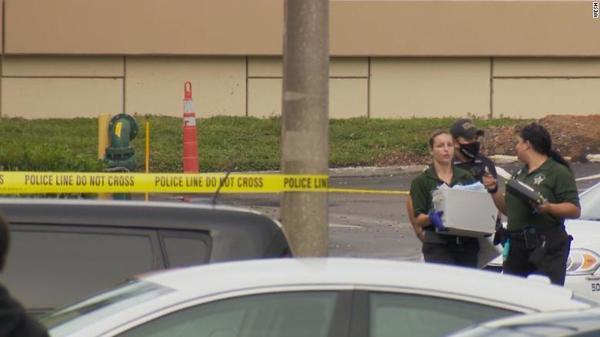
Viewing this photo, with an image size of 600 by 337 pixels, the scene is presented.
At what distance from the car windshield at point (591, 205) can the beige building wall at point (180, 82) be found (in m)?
16.5

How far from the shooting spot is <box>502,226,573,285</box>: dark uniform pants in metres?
8.09

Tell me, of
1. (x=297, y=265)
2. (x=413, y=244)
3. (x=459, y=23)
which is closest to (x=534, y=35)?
(x=459, y=23)

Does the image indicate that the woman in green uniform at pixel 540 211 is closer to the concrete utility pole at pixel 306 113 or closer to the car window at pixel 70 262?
the concrete utility pole at pixel 306 113

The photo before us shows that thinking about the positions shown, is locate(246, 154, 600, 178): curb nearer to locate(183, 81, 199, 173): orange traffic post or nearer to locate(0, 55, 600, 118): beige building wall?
locate(0, 55, 600, 118): beige building wall

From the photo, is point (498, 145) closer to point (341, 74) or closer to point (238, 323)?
point (341, 74)

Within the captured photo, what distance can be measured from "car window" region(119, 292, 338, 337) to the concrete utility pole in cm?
466

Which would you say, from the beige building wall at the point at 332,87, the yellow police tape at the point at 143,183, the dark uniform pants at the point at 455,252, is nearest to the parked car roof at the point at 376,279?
the dark uniform pants at the point at 455,252

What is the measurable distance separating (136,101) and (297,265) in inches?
880

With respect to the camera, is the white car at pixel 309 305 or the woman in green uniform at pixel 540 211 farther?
the woman in green uniform at pixel 540 211

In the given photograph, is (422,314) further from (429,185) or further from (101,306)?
(429,185)

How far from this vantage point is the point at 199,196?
1816 centimetres

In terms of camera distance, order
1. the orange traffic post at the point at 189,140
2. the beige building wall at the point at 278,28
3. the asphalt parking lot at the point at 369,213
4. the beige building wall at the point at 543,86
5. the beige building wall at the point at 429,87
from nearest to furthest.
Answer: the asphalt parking lot at the point at 369,213, the orange traffic post at the point at 189,140, the beige building wall at the point at 278,28, the beige building wall at the point at 429,87, the beige building wall at the point at 543,86

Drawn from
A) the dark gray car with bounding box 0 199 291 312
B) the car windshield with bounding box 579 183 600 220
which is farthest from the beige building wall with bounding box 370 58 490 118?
the dark gray car with bounding box 0 199 291 312

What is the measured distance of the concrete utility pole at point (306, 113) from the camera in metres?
9.22
